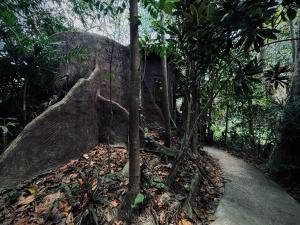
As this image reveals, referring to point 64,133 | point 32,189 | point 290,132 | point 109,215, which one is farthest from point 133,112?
point 290,132

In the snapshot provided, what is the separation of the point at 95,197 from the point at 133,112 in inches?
46.2

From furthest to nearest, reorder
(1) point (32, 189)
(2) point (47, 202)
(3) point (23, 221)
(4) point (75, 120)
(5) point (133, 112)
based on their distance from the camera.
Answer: (4) point (75, 120) → (1) point (32, 189) → (2) point (47, 202) → (3) point (23, 221) → (5) point (133, 112)

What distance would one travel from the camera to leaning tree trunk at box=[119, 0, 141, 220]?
8.87 ft

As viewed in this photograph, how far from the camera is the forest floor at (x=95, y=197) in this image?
9.62ft

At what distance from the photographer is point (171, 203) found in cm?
338

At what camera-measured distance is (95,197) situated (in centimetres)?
297

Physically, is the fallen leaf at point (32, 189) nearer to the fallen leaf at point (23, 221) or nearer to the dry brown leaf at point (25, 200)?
the dry brown leaf at point (25, 200)

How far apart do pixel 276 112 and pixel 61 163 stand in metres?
5.77

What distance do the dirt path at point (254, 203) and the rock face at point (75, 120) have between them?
226 centimetres

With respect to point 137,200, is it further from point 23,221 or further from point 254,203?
point 254,203

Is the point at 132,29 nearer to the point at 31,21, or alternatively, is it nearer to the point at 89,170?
the point at 89,170

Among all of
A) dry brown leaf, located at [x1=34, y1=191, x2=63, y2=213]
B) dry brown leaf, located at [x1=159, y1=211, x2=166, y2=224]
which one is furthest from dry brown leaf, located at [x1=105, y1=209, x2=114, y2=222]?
dry brown leaf, located at [x1=34, y1=191, x2=63, y2=213]

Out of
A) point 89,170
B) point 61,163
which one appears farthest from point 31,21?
point 89,170

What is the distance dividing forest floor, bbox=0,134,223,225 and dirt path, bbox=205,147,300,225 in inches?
10.5
